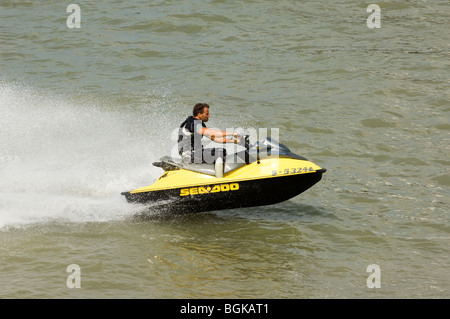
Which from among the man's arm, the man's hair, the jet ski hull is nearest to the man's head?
the man's hair

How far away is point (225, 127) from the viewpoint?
45.6 feet

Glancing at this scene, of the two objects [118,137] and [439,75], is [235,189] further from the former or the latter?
[439,75]

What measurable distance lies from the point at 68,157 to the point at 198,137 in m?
4.16

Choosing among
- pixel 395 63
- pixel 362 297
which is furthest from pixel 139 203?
pixel 395 63

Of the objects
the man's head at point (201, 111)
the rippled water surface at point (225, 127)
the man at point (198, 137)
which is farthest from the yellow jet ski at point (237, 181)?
the man's head at point (201, 111)

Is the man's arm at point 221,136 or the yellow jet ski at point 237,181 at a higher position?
the man's arm at point 221,136

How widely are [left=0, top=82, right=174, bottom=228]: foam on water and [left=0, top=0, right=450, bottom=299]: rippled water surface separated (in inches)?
1.8

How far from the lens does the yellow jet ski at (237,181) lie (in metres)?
9.30

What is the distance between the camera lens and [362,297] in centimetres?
770

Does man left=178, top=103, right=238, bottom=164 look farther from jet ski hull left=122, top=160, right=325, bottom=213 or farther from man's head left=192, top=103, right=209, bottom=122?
jet ski hull left=122, top=160, right=325, bottom=213

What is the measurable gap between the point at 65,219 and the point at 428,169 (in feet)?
21.5

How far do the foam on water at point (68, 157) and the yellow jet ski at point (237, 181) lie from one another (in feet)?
2.35

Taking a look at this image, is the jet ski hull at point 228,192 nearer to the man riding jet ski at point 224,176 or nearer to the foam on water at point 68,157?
the man riding jet ski at point 224,176

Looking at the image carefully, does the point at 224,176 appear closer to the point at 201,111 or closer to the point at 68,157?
the point at 201,111
